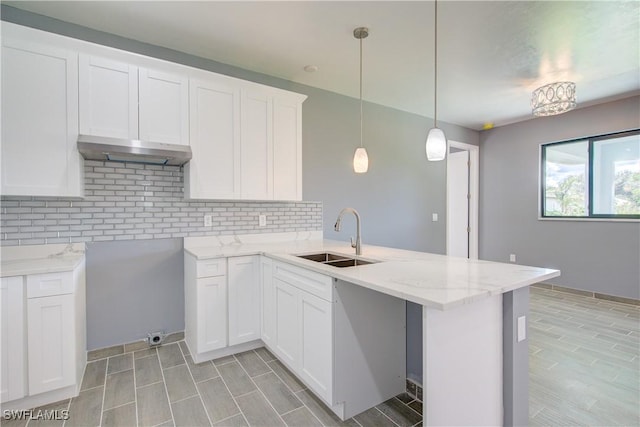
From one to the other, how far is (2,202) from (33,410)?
1.36 metres

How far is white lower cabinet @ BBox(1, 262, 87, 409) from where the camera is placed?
1.71 metres

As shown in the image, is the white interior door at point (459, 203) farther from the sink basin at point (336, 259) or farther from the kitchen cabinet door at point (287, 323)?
the kitchen cabinet door at point (287, 323)

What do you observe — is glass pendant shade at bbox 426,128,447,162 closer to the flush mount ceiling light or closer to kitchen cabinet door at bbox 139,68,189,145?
kitchen cabinet door at bbox 139,68,189,145

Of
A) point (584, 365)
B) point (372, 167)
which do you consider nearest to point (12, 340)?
point (372, 167)

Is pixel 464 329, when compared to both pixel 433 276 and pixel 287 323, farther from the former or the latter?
pixel 287 323

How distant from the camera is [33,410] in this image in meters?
Answer: 1.79

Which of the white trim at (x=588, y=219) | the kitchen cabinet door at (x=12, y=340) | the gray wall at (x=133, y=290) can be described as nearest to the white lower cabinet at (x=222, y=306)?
the gray wall at (x=133, y=290)

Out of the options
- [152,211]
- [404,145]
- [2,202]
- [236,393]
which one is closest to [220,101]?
[152,211]

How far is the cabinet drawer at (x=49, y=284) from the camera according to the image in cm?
176

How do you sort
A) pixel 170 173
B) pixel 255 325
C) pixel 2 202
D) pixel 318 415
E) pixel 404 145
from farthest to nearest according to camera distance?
pixel 404 145
pixel 170 173
pixel 255 325
pixel 2 202
pixel 318 415

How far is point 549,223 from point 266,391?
460 cm

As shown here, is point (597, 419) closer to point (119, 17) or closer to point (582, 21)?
point (582, 21)

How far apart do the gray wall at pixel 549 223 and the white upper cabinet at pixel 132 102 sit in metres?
4.79

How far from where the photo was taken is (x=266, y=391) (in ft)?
6.51
